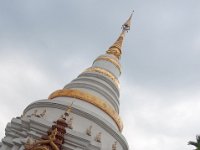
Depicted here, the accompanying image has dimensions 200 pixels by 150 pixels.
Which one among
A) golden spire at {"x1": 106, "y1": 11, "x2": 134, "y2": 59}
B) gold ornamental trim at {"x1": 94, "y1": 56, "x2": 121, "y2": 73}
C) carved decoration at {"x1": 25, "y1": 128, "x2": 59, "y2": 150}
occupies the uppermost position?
golden spire at {"x1": 106, "y1": 11, "x2": 134, "y2": 59}

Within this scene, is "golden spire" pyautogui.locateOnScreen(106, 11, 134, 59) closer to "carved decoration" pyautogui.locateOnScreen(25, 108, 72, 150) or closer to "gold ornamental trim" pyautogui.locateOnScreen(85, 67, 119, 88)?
"gold ornamental trim" pyautogui.locateOnScreen(85, 67, 119, 88)

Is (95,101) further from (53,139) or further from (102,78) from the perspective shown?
(53,139)

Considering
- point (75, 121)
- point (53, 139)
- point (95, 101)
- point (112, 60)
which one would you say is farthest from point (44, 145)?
point (112, 60)

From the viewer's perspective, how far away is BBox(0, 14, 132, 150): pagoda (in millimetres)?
17328

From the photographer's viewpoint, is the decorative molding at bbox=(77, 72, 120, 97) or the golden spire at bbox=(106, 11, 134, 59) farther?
the golden spire at bbox=(106, 11, 134, 59)

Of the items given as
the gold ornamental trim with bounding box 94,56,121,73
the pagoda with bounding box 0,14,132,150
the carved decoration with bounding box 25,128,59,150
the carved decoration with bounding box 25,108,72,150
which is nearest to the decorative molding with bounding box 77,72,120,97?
the pagoda with bounding box 0,14,132,150

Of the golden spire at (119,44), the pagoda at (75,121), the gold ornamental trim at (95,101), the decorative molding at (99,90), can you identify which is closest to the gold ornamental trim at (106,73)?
the pagoda at (75,121)

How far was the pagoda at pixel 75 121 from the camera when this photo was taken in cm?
1733

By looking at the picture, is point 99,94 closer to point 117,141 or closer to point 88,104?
point 88,104

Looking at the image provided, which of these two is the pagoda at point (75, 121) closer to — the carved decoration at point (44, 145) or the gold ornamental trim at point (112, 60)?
the carved decoration at point (44, 145)

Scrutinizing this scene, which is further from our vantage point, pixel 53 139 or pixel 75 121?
pixel 75 121

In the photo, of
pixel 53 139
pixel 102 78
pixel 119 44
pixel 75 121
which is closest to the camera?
pixel 53 139

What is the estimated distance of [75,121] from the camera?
18.9 m

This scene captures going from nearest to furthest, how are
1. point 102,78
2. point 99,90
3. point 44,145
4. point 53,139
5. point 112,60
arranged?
point 44,145 < point 53,139 < point 99,90 < point 102,78 < point 112,60
